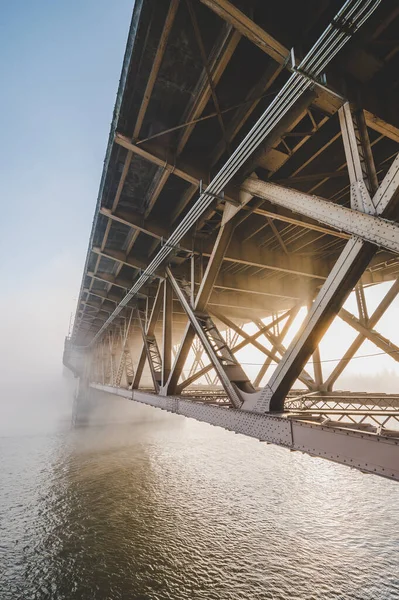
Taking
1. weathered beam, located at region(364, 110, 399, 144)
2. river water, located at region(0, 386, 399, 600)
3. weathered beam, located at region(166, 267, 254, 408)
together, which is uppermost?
weathered beam, located at region(364, 110, 399, 144)

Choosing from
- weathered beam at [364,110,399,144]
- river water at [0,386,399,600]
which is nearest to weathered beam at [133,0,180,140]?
weathered beam at [364,110,399,144]

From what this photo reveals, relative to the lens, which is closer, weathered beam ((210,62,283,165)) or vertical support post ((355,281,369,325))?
weathered beam ((210,62,283,165))

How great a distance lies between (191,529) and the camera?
1296 cm

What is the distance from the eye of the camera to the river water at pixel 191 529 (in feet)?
31.4

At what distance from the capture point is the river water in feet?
31.4

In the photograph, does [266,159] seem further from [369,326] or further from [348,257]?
[369,326]

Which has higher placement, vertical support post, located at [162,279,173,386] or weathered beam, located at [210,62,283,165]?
weathered beam, located at [210,62,283,165]

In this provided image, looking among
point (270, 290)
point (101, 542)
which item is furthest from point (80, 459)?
point (270, 290)

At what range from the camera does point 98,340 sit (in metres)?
22.9

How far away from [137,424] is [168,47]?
3699cm

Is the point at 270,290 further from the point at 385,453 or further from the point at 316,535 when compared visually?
the point at 316,535

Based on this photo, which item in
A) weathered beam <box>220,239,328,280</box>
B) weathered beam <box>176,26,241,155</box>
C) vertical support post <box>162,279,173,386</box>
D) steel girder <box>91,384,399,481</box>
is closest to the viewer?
steel girder <box>91,384,399,481</box>

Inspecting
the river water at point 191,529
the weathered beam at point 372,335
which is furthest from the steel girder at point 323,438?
the river water at point 191,529

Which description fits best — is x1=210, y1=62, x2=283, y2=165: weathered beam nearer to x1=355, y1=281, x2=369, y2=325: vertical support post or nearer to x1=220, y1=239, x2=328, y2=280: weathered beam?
x1=220, y1=239, x2=328, y2=280: weathered beam
